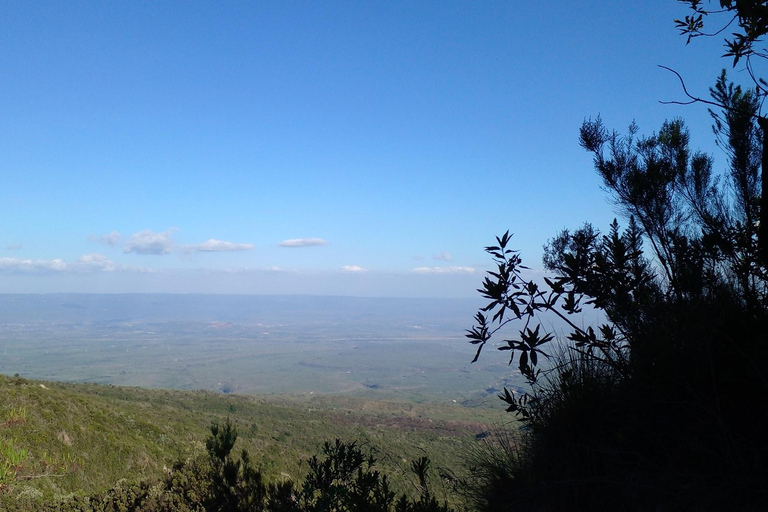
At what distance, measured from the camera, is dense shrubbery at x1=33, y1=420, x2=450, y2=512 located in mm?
3426

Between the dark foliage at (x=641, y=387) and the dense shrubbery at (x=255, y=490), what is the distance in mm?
751

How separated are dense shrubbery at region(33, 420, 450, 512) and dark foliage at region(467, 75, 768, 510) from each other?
0.75m

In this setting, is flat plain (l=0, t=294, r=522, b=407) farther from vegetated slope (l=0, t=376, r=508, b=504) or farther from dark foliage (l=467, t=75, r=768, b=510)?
dark foliage (l=467, t=75, r=768, b=510)

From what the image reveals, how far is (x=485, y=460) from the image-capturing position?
341 centimetres

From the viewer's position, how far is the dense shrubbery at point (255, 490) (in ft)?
11.2

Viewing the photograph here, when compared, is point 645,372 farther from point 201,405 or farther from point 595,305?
point 201,405

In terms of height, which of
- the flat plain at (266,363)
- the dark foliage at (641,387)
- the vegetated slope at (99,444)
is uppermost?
the dark foliage at (641,387)

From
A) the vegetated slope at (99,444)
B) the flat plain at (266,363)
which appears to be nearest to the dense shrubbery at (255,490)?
the vegetated slope at (99,444)

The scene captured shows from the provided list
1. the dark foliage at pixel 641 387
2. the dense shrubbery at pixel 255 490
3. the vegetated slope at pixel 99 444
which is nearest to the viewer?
the dark foliage at pixel 641 387

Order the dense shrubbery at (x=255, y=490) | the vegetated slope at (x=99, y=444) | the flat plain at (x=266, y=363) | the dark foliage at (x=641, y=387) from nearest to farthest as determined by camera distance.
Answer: the dark foliage at (x=641, y=387) → the dense shrubbery at (x=255, y=490) → the vegetated slope at (x=99, y=444) → the flat plain at (x=266, y=363)

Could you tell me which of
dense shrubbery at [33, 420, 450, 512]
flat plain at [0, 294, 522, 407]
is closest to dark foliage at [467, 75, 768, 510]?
dense shrubbery at [33, 420, 450, 512]

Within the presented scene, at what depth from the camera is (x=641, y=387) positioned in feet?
9.04

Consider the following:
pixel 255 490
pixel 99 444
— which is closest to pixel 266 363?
pixel 99 444

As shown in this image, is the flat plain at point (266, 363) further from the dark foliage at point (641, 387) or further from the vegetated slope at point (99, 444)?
Answer: the dark foliage at point (641, 387)
